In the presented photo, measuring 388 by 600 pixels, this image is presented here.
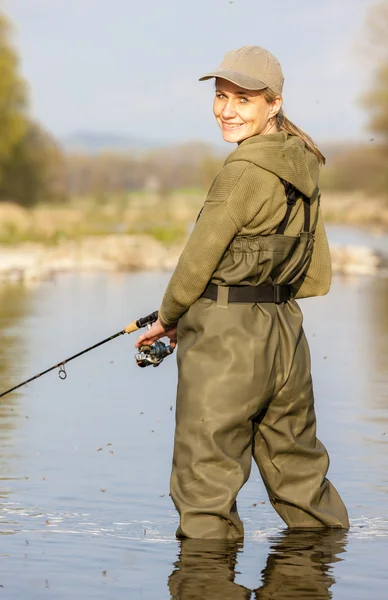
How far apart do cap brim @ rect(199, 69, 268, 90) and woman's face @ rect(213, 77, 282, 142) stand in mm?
82

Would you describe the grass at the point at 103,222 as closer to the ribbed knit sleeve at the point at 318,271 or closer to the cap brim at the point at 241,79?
the ribbed knit sleeve at the point at 318,271

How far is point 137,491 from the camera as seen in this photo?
713cm

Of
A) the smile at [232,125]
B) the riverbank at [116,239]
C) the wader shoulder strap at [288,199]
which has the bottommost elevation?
the riverbank at [116,239]

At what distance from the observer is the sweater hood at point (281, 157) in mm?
5457

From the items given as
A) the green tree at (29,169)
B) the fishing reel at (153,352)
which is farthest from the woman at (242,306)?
the green tree at (29,169)

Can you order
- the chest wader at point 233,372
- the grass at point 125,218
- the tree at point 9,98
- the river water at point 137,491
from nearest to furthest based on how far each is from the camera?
1. the river water at point 137,491
2. the chest wader at point 233,372
3. the grass at point 125,218
4. the tree at point 9,98

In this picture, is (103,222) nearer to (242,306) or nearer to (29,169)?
(29,169)

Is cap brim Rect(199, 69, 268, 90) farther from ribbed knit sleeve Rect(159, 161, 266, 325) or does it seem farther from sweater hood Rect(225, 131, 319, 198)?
ribbed knit sleeve Rect(159, 161, 266, 325)

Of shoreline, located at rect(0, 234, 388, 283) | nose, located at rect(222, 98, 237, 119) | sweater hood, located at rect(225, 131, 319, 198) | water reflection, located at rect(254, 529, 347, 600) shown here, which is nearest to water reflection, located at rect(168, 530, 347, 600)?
water reflection, located at rect(254, 529, 347, 600)

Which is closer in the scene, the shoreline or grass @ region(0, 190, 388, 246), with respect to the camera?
the shoreline

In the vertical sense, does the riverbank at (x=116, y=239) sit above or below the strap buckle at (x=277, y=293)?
below

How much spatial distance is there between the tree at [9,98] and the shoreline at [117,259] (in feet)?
76.6

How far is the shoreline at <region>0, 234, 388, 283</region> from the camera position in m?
27.1

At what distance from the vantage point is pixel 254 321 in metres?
5.56
